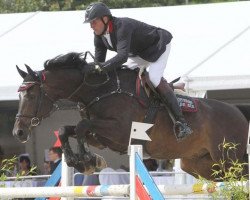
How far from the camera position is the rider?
598 centimetres

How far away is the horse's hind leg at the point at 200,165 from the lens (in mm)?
6770

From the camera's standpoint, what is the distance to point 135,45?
20.4 ft

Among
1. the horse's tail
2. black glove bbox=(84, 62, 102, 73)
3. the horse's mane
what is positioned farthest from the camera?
the horse's tail

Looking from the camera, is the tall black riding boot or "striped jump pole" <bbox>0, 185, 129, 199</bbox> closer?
"striped jump pole" <bbox>0, 185, 129, 199</bbox>

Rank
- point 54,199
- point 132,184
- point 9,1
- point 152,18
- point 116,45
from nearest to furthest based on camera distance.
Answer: point 132,184 < point 54,199 < point 116,45 < point 152,18 < point 9,1

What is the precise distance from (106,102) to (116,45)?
1.46 feet

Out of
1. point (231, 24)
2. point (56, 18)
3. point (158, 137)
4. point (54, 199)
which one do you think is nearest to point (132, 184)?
point (54, 199)

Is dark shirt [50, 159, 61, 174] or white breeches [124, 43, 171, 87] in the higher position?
white breeches [124, 43, 171, 87]

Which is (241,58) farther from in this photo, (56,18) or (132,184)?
(132,184)

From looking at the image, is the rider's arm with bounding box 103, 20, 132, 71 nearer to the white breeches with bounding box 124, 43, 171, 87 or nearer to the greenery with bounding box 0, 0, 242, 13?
the white breeches with bounding box 124, 43, 171, 87

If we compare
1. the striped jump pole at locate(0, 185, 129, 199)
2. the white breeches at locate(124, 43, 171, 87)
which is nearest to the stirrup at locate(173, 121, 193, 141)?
the white breeches at locate(124, 43, 171, 87)

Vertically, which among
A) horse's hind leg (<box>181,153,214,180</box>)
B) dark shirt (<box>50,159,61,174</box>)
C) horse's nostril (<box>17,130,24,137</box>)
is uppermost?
horse's nostril (<box>17,130,24,137</box>)

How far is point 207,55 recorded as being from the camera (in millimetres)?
8953

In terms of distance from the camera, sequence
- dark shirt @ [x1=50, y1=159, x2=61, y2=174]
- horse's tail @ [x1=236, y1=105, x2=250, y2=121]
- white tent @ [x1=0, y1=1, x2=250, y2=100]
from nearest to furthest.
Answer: horse's tail @ [x1=236, y1=105, x2=250, y2=121] < white tent @ [x1=0, y1=1, x2=250, y2=100] < dark shirt @ [x1=50, y1=159, x2=61, y2=174]
